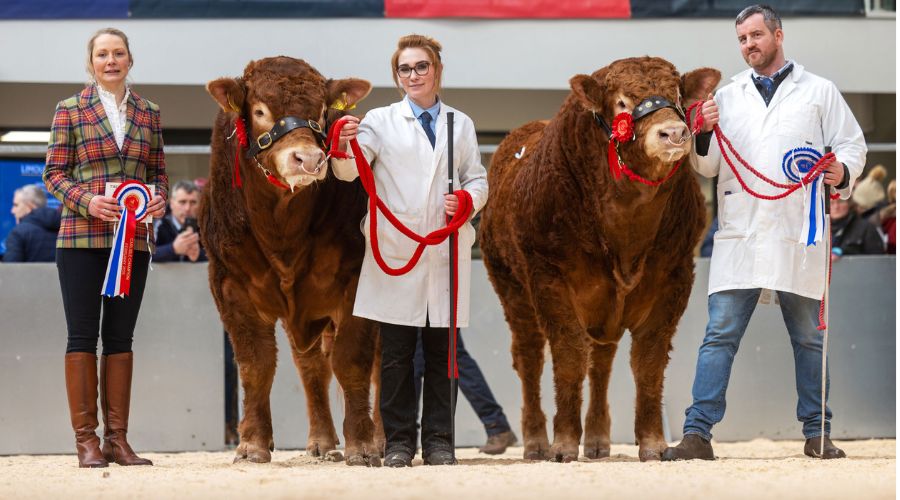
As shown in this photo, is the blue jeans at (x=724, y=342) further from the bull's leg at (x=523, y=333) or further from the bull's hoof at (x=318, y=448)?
the bull's hoof at (x=318, y=448)

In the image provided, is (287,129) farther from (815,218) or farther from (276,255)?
(815,218)

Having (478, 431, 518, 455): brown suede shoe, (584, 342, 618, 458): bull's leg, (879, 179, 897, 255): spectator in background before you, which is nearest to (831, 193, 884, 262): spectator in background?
(879, 179, 897, 255): spectator in background

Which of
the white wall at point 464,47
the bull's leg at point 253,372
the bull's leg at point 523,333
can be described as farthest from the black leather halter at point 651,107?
the white wall at point 464,47

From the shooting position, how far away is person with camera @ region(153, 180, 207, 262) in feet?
29.1

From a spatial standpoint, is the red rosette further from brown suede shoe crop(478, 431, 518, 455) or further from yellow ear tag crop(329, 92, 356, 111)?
brown suede shoe crop(478, 431, 518, 455)

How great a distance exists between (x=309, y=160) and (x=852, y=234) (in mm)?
5399

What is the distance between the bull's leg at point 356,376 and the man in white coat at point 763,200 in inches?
57.3

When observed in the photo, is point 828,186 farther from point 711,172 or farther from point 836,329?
point 836,329

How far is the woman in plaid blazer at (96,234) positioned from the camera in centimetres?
637

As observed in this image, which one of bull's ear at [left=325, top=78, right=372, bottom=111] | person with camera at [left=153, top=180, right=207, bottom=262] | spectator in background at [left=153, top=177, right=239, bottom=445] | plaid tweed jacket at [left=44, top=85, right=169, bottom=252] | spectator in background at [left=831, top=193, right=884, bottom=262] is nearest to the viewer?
bull's ear at [left=325, top=78, right=372, bottom=111]

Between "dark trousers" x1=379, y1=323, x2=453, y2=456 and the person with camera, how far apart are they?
9.79 feet

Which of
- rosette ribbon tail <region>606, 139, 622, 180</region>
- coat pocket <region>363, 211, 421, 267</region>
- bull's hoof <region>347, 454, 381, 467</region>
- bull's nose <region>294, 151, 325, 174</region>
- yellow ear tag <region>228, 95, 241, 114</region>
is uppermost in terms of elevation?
yellow ear tag <region>228, 95, 241, 114</region>

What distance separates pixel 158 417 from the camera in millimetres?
8859

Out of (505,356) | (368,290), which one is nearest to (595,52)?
(505,356)
